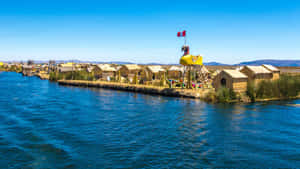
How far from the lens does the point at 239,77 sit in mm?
43969

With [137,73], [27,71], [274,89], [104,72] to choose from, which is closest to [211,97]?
[274,89]

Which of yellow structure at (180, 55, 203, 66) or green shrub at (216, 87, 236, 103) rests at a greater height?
yellow structure at (180, 55, 203, 66)

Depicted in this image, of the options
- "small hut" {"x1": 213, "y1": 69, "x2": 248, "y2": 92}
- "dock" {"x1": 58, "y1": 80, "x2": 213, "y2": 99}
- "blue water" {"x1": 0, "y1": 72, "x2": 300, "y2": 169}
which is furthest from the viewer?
"dock" {"x1": 58, "y1": 80, "x2": 213, "y2": 99}

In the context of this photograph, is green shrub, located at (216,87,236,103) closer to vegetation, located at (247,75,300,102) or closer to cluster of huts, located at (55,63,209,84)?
vegetation, located at (247,75,300,102)

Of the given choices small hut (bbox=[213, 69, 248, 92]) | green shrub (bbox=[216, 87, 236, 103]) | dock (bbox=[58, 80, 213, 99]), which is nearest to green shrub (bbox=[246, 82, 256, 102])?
small hut (bbox=[213, 69, 248, 92])

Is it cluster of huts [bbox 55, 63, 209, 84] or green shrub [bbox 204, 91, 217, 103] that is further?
cluster of huts [bbox 55, 63, 209, 84]

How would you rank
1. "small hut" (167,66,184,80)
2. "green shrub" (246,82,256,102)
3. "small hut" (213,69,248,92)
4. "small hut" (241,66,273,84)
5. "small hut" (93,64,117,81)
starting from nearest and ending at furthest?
1. "green shrub" (246,82,256,102)
2. "small hut" (213,69,248,92)
3. "small hut" (241,66,273,84)
4. "small hut" (167,66,184,80)
5. "small hut" (93,64,117,81)

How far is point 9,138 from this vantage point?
21328 millimetres

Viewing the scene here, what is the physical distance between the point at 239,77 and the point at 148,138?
27.5 metres

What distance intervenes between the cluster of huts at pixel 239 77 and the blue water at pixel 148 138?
387 inches

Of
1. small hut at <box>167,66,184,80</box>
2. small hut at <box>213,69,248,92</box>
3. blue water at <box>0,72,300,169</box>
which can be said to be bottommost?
blue water at <box>0,72,300,169</box>

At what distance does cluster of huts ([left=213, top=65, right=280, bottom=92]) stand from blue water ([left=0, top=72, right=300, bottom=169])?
982 centimetres

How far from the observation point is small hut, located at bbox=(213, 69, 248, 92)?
143ft

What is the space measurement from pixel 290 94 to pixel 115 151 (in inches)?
1508
